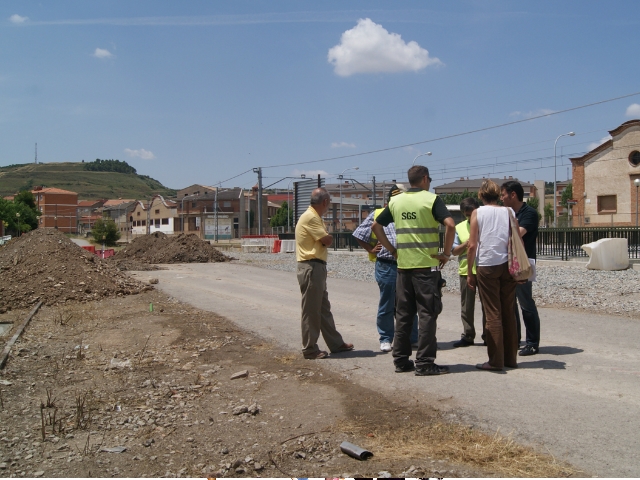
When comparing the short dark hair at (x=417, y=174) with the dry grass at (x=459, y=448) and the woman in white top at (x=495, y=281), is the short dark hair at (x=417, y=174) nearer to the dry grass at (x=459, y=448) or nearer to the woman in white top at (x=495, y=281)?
the woman in white top at (x=495, y=281)

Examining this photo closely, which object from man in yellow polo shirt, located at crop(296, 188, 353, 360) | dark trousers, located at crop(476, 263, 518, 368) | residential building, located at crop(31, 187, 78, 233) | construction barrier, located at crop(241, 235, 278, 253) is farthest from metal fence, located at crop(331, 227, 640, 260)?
residential building, located at crop(31, 187, 78, 233)

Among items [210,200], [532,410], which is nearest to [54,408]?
[532,410]

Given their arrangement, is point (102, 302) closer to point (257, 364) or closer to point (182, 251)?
point (257, 364)

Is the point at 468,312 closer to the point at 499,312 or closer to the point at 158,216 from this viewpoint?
the point at 499,312

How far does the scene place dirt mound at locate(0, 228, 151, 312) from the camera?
1473cm

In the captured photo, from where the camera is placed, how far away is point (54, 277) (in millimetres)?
15883

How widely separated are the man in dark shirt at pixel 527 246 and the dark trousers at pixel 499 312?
613 millimetres

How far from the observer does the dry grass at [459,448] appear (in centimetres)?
369

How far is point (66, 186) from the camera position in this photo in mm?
178625

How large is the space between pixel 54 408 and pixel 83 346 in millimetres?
3540

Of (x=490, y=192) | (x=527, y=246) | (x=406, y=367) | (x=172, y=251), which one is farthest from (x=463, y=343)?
(x=172, y=251)

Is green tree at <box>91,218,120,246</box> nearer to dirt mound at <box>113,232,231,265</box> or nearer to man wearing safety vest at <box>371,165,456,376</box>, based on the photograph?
dirt mound at <box>113,232,231,265</box>

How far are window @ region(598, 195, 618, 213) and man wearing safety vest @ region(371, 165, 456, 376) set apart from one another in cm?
5636

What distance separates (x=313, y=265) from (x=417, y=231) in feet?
4.92
